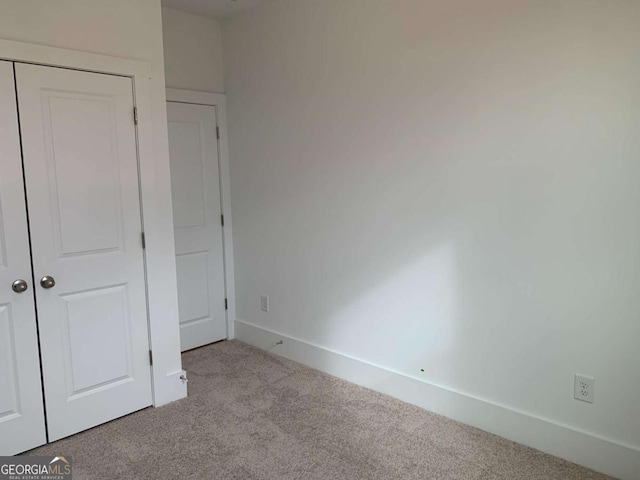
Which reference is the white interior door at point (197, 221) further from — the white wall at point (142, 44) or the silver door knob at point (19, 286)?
the silver door knob at point (19, 286)

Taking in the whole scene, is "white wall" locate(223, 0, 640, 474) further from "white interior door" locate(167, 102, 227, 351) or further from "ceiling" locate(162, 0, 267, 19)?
"white interior door" locate(167, 102, 227, 351)

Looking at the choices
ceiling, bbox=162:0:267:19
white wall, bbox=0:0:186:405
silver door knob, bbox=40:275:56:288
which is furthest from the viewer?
ceiling, bbox=162:0:267:19

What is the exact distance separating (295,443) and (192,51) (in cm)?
299

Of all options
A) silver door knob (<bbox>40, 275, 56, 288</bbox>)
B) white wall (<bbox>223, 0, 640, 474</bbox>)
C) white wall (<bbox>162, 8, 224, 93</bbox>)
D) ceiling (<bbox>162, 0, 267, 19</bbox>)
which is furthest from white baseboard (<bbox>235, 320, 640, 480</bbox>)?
ceiling (<bbox>162, 0, 267, 19</bbox>)

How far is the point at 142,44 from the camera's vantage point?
277 centimetres

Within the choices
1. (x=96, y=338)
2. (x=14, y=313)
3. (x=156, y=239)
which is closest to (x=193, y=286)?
(x=156, y=239)

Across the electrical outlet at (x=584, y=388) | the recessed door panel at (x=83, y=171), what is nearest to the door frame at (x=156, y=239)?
the recessed door panel at (x=83, y=171)

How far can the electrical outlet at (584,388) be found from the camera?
2.26 meters

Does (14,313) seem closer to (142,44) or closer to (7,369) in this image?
(7,369)

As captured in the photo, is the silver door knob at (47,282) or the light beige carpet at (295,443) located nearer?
the light beige carpet at (295,443)

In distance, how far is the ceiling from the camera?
3514mm

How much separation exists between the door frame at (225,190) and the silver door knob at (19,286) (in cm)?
182

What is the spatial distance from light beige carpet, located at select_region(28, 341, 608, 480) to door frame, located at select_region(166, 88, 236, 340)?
3.41ft

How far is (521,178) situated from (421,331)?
1072mm
